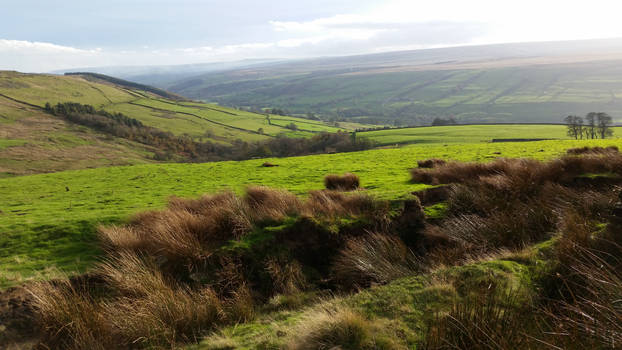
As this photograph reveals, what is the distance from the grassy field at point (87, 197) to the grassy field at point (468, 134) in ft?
136

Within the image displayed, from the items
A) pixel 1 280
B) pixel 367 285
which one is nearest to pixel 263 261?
pixel 367 285

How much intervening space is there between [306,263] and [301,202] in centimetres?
231

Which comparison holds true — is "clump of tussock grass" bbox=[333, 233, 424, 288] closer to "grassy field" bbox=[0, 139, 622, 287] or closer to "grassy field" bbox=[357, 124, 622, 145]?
"grassy field" bbox=[0, 139, 622, 287]

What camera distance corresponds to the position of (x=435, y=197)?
1080 centimetres

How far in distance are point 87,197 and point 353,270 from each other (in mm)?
16981

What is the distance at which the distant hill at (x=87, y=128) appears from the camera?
6544 cm

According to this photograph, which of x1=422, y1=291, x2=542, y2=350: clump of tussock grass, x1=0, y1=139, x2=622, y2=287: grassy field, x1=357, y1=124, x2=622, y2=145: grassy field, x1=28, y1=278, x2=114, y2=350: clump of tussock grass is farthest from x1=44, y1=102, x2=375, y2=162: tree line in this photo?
x1=422, y1=291, x2=542, y2=350: clump of tussock grass

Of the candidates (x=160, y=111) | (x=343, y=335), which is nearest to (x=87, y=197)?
(x=343, y=335)

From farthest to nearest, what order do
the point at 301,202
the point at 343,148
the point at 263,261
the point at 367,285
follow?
1. the point at 343,148
2. the point at 301,202
3. the point at 263,261
4. the point at 367,285

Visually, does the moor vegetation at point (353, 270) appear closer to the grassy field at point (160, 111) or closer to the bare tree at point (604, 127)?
the bare tree at point (604, 127)

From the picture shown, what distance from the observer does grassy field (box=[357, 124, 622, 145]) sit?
188 feet

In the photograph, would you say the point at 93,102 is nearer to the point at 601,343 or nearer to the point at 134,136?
the point at 134,136

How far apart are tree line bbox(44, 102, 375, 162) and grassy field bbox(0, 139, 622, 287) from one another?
130 feet

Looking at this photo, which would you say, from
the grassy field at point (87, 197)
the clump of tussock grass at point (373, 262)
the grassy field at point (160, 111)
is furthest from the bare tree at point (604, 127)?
the clump of tussock grass at point (373, 262)
